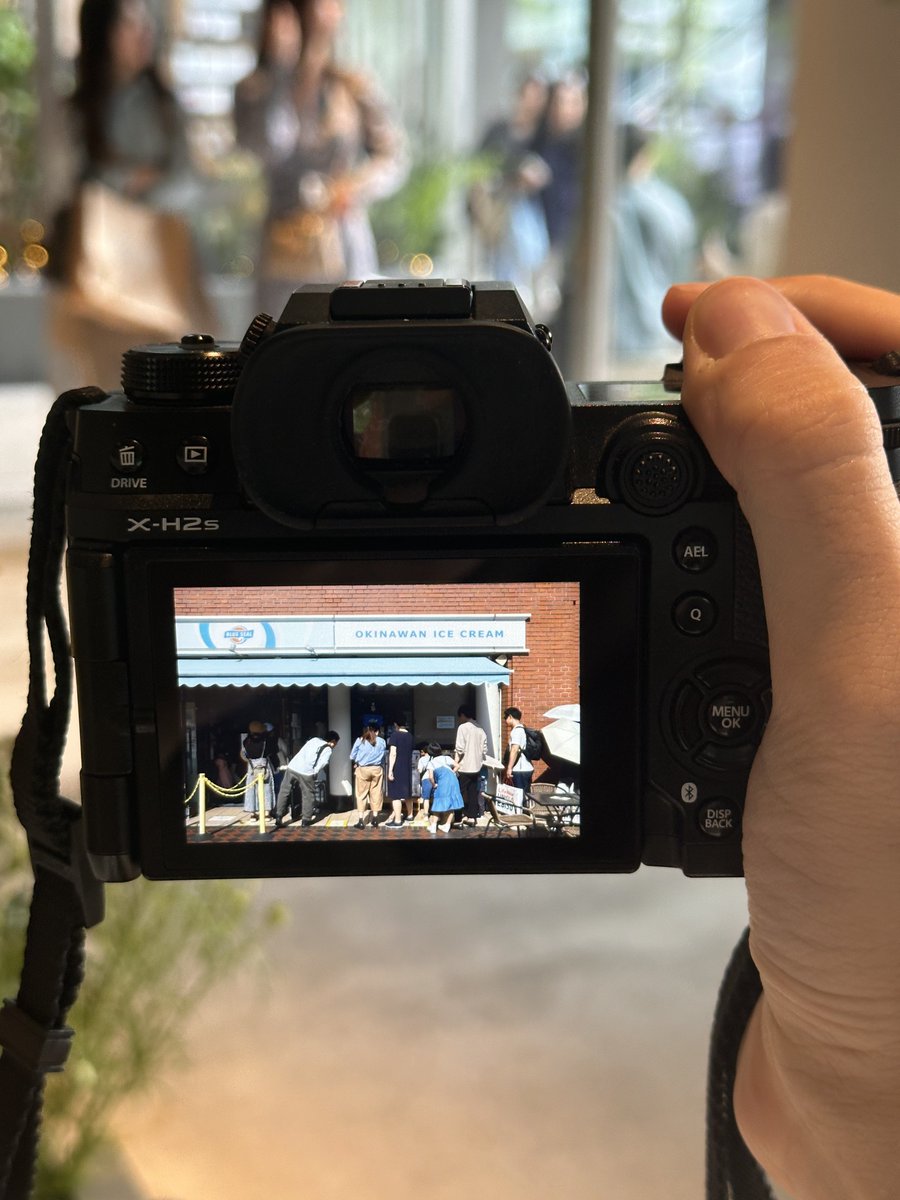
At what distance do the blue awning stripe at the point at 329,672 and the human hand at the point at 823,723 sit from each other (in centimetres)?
14

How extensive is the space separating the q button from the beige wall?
1.24m

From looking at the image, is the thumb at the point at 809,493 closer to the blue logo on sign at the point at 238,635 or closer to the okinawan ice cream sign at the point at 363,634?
the okinawan ice cream sign at the point at 363,634

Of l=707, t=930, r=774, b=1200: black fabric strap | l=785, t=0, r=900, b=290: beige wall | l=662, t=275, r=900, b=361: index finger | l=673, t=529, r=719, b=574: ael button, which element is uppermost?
l=785, t=0, r=900, b=290: beige wall

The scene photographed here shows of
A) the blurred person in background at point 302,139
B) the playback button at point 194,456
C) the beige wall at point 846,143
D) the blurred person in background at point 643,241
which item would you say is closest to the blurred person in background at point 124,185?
the blurred person in background at point 302,139

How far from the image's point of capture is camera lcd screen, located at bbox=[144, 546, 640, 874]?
58 cm

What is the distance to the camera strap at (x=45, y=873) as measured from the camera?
613mm

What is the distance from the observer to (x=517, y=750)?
0.61 m

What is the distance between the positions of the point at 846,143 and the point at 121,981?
57.1 inches

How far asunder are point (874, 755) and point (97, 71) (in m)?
2.76

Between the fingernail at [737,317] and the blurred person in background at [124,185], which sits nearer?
the fingernail at [737,317]

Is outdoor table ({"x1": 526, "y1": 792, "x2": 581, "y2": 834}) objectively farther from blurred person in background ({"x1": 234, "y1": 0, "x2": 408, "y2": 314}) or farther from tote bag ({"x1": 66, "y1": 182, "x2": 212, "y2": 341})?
blurred person in background ({"x1": 234, "y1": 0, "x2": 408, "y2": 314})

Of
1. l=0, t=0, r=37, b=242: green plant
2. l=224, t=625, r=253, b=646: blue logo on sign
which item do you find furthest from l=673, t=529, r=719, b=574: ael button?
l=0, t=0, r=37, b=242: green plant

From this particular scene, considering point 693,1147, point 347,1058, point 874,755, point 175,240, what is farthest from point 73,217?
point 874,755

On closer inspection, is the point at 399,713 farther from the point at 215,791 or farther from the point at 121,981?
the point at 121,981
